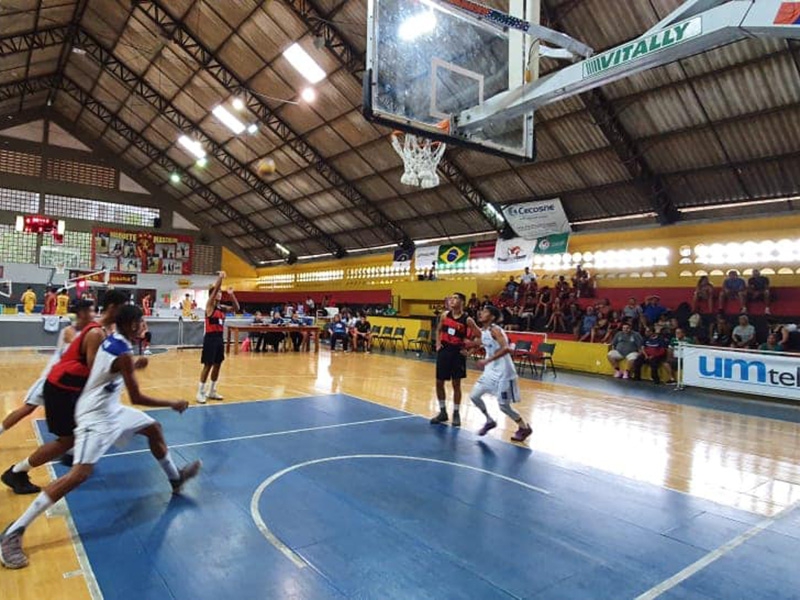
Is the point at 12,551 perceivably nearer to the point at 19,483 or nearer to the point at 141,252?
the point at 19,483

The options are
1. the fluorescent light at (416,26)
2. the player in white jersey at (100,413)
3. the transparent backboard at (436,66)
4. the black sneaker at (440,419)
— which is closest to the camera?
the player in white jersey at (100,413)

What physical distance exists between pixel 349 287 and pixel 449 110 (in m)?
24.6

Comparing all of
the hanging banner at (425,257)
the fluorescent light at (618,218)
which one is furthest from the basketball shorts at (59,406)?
the hanging banner at (425,257)

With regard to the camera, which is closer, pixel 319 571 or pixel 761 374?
pixel 319 571

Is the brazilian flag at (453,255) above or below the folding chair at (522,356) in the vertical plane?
above

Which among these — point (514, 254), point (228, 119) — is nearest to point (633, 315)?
point (514, 254)

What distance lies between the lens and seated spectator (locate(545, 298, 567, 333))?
17.0 metres

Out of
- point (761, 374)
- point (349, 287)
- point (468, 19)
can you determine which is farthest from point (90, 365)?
point (349, 287)

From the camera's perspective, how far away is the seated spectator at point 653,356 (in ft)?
42.0

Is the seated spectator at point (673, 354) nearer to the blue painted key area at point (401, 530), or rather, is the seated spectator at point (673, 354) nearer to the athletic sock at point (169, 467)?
the blue painted key area at point (401, 530)

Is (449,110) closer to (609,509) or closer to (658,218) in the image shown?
(609,509)

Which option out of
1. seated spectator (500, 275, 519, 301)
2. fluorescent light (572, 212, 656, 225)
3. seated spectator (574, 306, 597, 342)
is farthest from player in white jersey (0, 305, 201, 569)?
fluorescent light (572, 212, 656, 225)

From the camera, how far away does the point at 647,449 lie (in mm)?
6320

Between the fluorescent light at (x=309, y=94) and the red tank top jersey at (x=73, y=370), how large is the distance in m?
17.5
